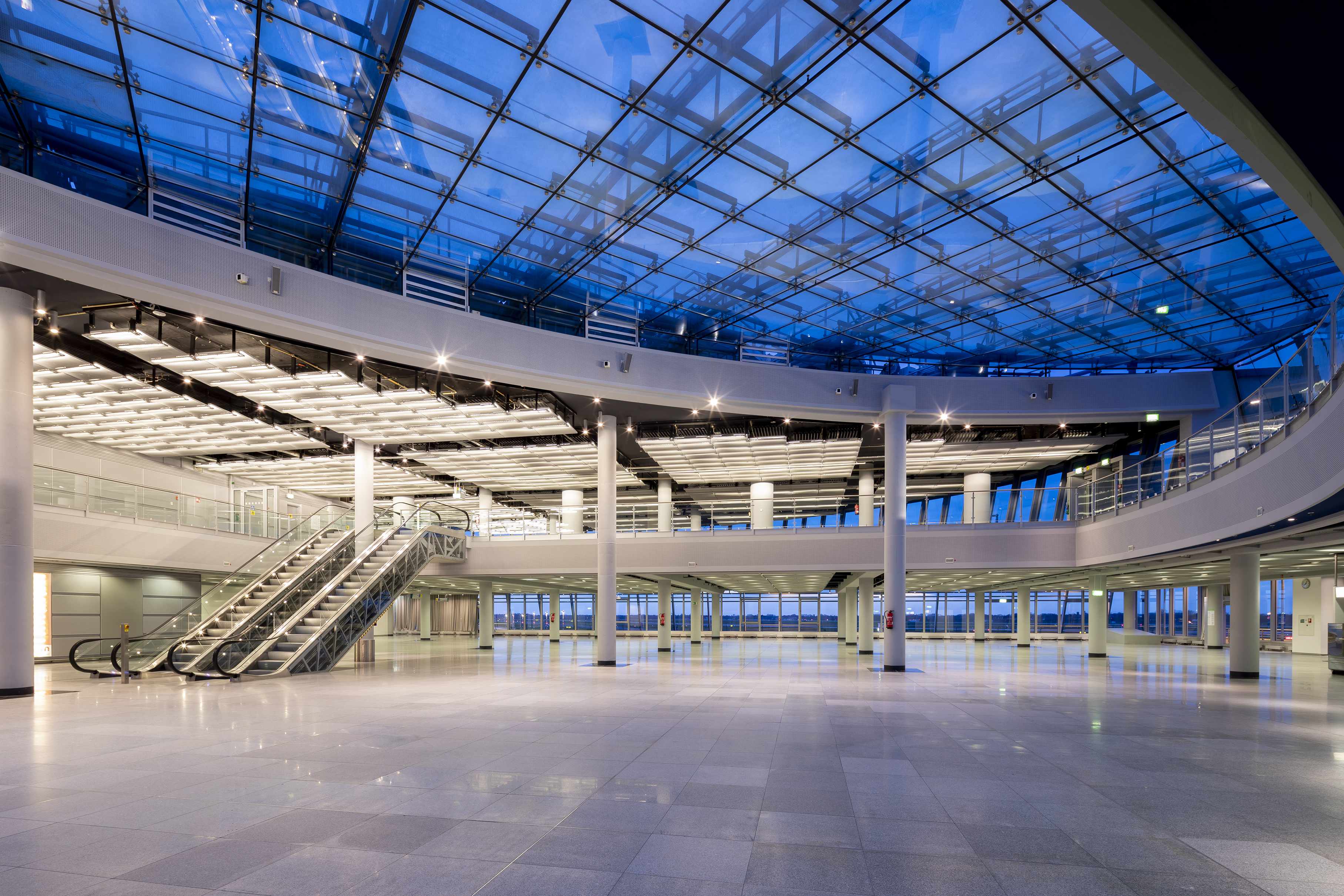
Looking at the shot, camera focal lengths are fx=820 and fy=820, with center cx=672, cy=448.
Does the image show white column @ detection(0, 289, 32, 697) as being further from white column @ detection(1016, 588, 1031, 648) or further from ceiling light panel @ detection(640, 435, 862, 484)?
white column @ detection(1016, 588, 1031, 648)

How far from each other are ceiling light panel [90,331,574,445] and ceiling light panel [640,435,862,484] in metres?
5.19

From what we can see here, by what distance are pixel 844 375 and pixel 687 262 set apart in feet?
27.2

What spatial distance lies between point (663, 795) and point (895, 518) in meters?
19.3

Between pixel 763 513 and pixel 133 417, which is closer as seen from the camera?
pixel 133 417

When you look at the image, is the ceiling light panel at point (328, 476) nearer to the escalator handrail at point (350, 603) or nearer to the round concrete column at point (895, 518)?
the escalator handrail at point (350, 603)

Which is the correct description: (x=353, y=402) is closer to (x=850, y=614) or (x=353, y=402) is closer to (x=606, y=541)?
(x=606, y=541)

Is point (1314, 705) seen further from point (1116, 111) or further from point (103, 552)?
point (103, 552)

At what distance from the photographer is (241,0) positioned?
12.0 m

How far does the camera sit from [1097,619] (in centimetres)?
3356

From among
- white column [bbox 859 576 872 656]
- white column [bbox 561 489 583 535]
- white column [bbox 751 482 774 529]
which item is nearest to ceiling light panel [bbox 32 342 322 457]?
white column [bbox 561 489 583 535]

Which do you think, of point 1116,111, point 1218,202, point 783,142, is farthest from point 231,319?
point 1218,202

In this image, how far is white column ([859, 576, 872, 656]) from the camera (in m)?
34.1

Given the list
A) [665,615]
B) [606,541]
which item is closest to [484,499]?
[665,615]

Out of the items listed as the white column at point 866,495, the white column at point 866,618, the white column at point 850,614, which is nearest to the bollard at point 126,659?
the white column at point 866,495
